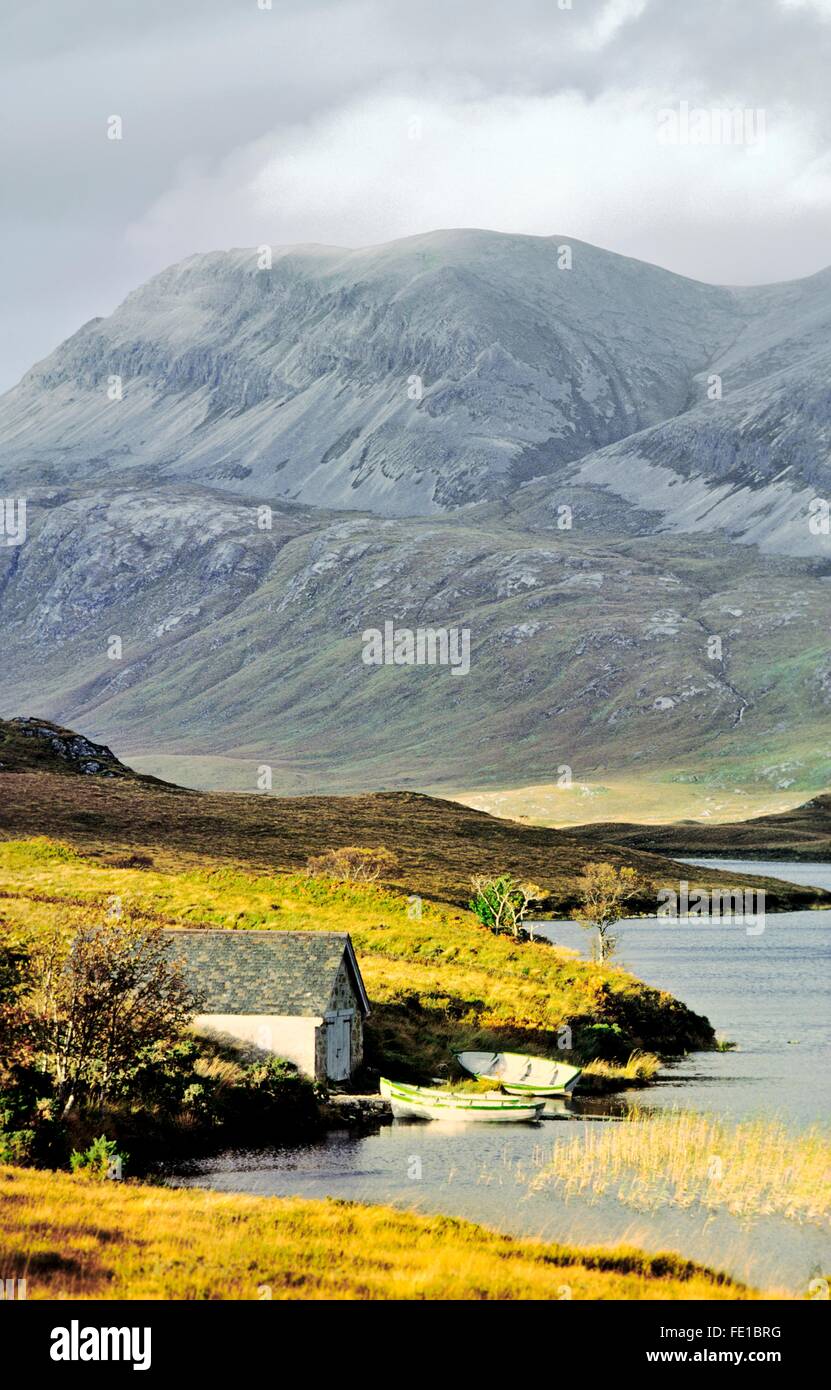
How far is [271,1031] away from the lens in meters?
55.0

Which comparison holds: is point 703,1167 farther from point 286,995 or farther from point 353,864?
point 353,864

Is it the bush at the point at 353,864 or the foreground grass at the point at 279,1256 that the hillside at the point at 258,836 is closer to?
the bush at the point at 353,864

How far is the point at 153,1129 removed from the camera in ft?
151

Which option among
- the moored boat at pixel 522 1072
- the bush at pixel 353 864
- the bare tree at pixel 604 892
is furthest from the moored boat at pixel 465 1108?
the bush at pixel 353 864

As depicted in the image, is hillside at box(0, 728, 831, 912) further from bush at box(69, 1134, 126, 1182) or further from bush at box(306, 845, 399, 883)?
bush at box(69, 1134, 126, 1182)

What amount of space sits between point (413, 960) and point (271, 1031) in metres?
28.3

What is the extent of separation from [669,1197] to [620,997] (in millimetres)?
35530

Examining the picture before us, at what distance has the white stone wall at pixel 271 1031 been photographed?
178 feet

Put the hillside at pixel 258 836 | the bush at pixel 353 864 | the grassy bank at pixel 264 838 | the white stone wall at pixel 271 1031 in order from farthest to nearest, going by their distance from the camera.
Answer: the hillside at pixel 258 836 < the grassy bank at pixel 264 838 < the bush at pixel 353 864 < the white stone wall at pixel 271 1031

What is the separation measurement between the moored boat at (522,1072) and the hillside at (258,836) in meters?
70.4

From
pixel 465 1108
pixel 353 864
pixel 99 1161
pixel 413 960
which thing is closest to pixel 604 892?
pixel 353 864

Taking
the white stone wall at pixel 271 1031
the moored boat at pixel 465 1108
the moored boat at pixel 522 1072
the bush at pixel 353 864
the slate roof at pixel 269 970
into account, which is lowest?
the moored boat at pixel 465 1108

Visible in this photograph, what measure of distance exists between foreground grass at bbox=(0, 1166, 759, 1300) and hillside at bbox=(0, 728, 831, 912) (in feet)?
312

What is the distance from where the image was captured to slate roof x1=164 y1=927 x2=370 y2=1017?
5519 centimetres
